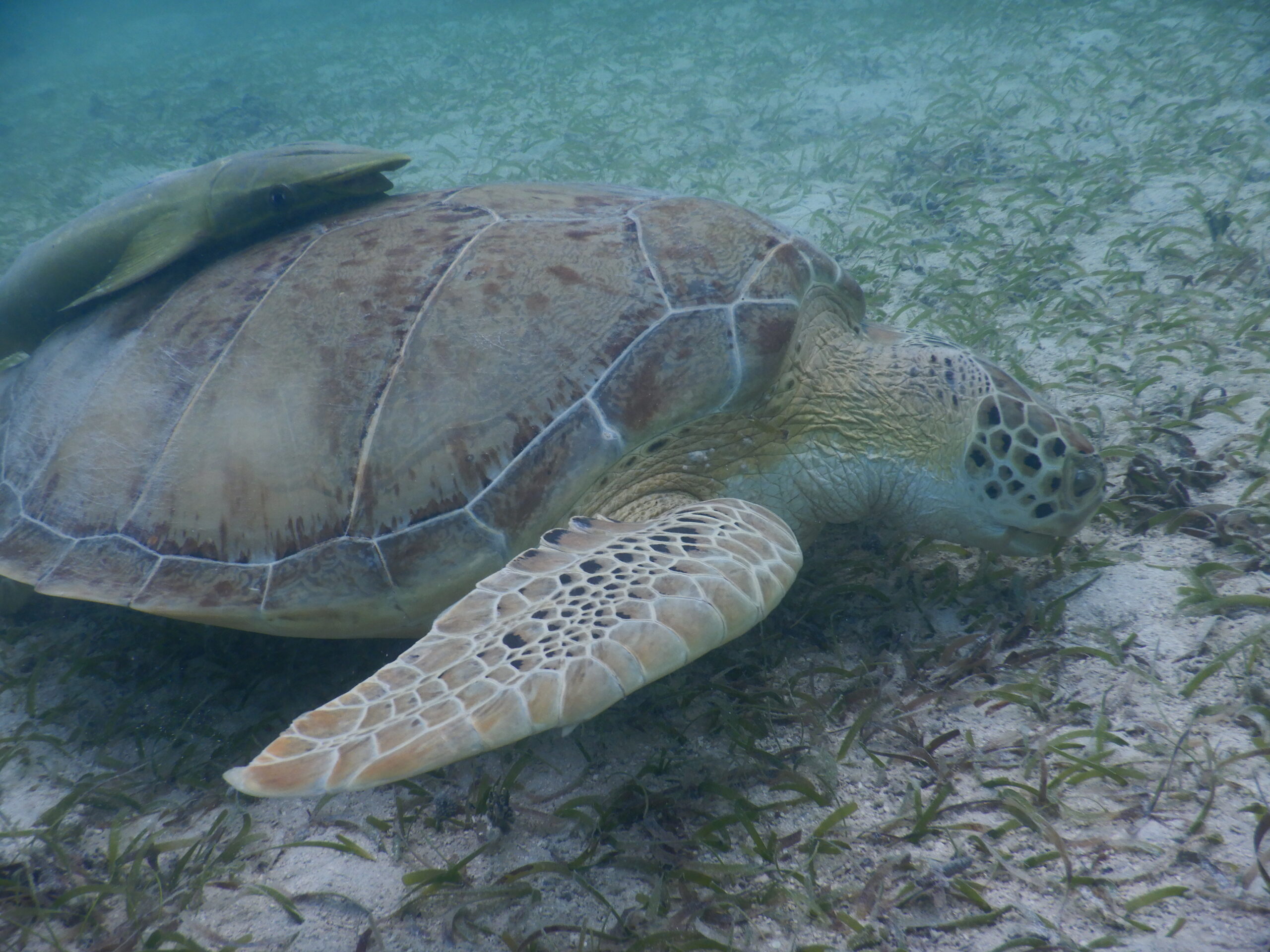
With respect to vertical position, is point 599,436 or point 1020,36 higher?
point 1020,36

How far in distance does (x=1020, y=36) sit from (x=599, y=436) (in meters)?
8.63

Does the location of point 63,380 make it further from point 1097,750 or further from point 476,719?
point 1097,750

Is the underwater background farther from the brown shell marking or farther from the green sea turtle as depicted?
the brown shell marking

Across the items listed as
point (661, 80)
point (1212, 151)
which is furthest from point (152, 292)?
point (661, 80)

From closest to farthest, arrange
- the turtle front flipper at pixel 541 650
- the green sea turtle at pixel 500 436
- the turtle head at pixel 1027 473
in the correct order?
the turtle front flipper at pixel 541 650 < the green sea turtle at pixel 500 436 < the turtle head at pixel 1027 473

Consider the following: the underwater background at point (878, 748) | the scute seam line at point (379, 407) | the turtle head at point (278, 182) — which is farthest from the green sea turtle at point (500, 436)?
the underwater background at point (878, 748)

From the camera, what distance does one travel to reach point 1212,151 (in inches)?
164

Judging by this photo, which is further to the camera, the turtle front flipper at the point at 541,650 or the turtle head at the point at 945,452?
the turtle head at the point at 945,452

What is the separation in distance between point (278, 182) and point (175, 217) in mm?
412

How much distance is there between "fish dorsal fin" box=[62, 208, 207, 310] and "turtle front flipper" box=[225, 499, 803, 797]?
5.67 feet

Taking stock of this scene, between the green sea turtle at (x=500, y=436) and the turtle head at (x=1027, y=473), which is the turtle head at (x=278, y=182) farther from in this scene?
the turtle head at (x=1027, y=473)

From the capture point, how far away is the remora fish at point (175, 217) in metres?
2.17

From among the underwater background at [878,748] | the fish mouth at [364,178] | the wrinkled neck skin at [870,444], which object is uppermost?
the fish mouth at [364,178]

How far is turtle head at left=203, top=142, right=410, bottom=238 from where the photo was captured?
2158 mm
